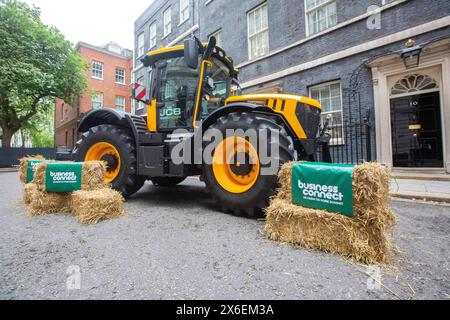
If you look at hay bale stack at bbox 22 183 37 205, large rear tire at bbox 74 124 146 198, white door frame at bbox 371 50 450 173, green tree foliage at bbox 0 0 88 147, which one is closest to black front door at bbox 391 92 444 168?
white door frame at bbox 371 50 450 173

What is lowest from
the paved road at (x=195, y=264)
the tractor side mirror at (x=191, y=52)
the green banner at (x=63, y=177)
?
the paved road at (x=195, y=264)

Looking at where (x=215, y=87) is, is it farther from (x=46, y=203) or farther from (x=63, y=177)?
(x=46, y=203)

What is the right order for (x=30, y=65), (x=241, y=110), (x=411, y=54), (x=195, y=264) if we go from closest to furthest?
(x=195, y=264) → (x=241, y=110) → (x=411, y=54) → (x=30, y=65)

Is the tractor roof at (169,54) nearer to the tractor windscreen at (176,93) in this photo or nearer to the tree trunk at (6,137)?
the tractor windscreen at (176,93)

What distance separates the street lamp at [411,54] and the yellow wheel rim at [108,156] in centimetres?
742

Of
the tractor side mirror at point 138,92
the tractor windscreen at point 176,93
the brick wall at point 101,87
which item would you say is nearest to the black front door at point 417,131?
the tractor windscreen at point 176,93

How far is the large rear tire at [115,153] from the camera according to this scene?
4117mm

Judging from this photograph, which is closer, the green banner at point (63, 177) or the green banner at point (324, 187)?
the green banner at point (324, 187)

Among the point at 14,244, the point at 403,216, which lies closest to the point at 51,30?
the point at 14,244

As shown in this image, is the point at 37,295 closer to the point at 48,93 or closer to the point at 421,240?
the point at 421,240

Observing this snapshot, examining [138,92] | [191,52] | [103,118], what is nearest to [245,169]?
[191,52]

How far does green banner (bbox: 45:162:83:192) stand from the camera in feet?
11.4

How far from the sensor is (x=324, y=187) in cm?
216

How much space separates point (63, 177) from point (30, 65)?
16894 mm
